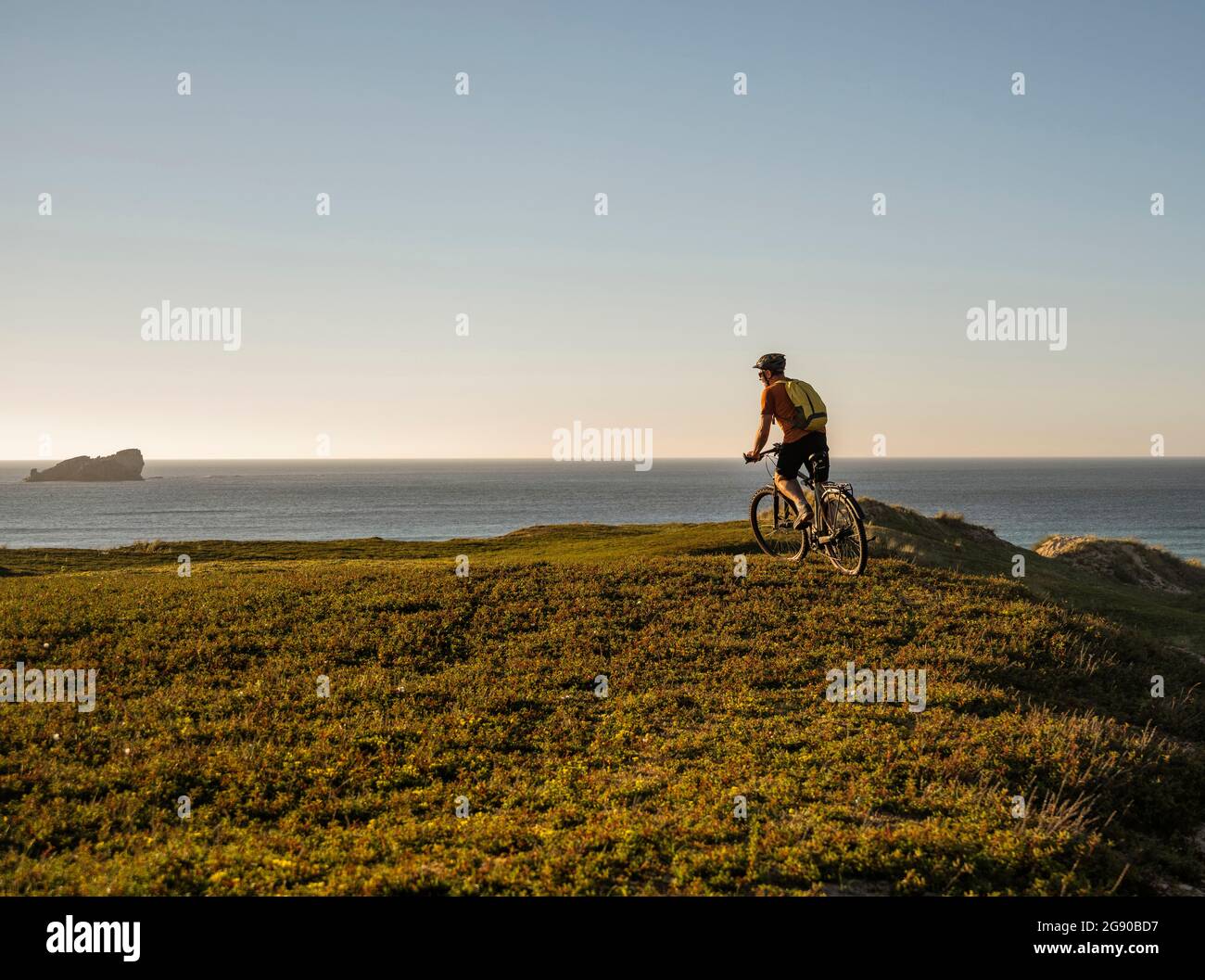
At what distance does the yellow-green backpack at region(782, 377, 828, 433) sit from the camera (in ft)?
58.0

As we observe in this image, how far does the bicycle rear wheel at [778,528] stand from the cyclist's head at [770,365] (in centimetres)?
298

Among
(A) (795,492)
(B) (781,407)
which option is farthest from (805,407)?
(A) (795,492)

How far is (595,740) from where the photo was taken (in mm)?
11867

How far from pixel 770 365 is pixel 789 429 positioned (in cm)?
144

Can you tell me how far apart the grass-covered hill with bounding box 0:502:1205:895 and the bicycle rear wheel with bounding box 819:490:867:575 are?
25.7 inches

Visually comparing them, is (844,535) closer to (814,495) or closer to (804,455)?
(814,495)

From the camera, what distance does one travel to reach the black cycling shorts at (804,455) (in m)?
18.0

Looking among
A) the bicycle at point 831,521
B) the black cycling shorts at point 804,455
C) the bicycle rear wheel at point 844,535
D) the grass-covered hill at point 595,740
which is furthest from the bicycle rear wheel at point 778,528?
the grass-covered hill at point 595,740

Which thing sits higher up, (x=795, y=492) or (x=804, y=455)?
(x=804, y=455)

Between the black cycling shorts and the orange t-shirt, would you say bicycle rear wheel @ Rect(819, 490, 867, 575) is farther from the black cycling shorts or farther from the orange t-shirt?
the orange t-shirt

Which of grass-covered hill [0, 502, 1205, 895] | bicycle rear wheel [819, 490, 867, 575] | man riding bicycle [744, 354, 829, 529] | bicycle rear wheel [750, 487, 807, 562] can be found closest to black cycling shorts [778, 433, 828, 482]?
man riding bicycle [744, 354, 829, 529]

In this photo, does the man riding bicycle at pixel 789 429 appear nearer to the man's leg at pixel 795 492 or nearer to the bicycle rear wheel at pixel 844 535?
the man's leg at pixel 795 492

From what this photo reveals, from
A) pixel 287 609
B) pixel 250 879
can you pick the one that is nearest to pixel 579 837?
pixel 250 879
